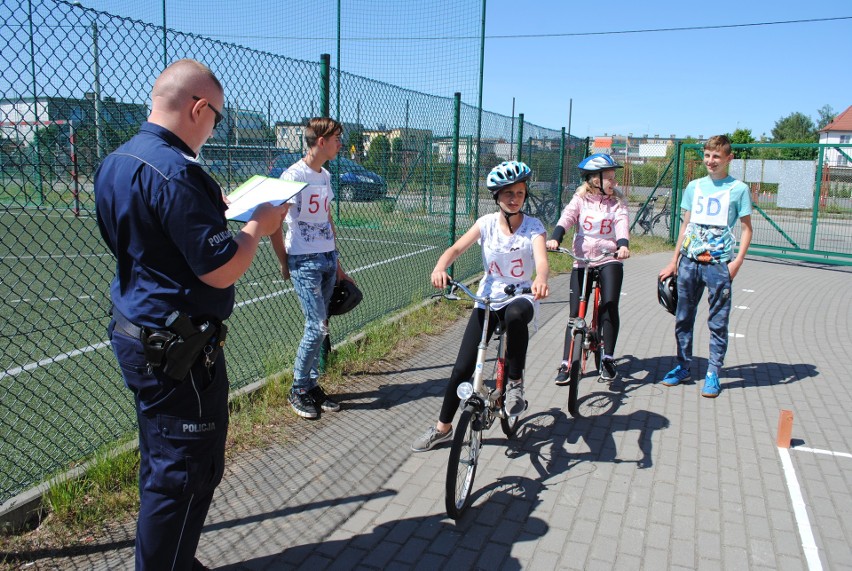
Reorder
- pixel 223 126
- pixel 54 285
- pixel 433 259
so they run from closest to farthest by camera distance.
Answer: pixel 223 126 → pixel 54 285 → pixel 433 259

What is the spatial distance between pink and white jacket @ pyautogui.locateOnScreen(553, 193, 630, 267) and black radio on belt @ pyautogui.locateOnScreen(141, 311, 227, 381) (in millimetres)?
3824

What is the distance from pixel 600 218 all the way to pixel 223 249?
4.05m

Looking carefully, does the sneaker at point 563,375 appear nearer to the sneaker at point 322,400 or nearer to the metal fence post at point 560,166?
the sneaker at point 322,400

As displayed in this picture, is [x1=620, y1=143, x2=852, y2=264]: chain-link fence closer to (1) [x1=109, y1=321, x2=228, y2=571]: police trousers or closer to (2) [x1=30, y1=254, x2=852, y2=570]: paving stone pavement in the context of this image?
(2) [x1=30, y1=254, x2=852, y2=570]: paving stone pavement

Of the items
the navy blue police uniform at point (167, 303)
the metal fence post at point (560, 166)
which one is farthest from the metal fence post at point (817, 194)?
the navy blue police uniform at point (167, 303)

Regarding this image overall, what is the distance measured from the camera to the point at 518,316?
3963 mm

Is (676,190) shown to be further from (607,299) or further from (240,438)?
(240,438)

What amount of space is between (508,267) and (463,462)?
125 centimetres

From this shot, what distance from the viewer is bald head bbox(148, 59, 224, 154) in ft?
7.43

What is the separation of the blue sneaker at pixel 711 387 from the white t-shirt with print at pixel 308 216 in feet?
11.4

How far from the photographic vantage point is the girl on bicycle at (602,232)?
5.54 meters

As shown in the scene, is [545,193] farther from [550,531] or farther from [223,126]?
[550,531]

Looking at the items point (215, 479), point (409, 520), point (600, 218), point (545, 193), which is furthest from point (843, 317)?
point (215, 479)

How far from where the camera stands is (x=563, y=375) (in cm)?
573
